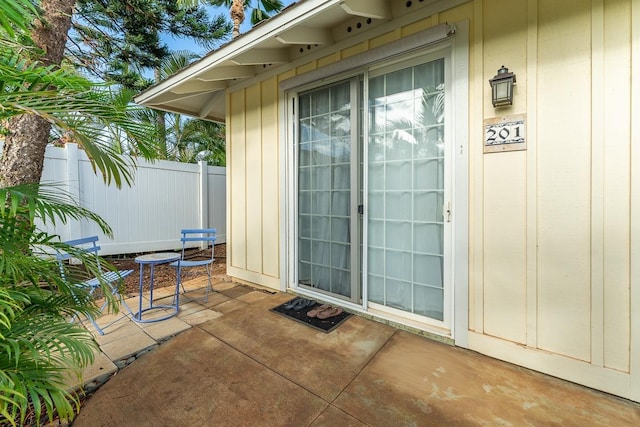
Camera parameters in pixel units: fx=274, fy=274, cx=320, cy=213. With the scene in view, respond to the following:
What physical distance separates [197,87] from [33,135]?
1902mm

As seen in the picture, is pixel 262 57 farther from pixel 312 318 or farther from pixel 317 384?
pixel 317 384

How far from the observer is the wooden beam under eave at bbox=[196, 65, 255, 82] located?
10.8 ft

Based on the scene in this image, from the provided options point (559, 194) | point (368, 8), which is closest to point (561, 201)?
point (559, 194)

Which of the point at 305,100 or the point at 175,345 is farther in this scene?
the point at 305,100

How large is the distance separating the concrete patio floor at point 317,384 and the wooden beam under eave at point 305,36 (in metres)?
2.69

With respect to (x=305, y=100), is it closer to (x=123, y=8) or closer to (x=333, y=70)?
(x=333, y=70)

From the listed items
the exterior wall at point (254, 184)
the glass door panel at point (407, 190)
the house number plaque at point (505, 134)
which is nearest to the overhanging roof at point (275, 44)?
the exterior wall at point (254, 184)

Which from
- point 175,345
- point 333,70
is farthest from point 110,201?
point 333,70

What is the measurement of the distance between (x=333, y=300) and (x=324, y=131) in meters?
1.83

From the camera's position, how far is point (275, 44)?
2.95 metres

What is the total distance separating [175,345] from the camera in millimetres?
2262

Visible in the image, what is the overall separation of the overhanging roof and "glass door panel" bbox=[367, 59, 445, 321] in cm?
57

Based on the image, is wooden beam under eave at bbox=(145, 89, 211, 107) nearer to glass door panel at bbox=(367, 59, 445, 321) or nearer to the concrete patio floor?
glass door panel at bbox=(367, 59, 445, 321)

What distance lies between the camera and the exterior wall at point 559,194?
1641mm
